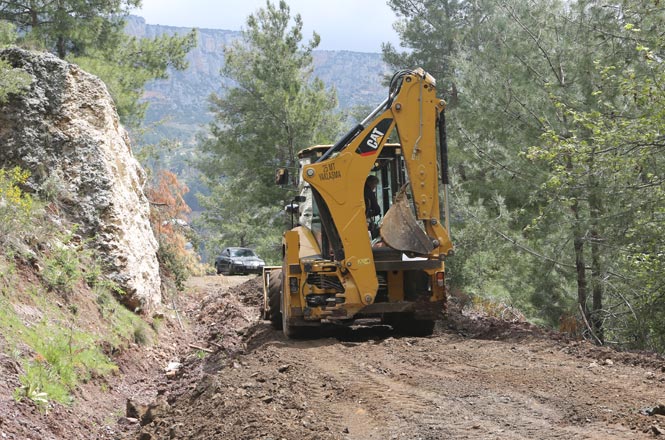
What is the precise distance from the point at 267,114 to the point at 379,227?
17443 millimetres

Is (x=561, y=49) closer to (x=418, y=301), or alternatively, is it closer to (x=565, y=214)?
(x=565, y=214)

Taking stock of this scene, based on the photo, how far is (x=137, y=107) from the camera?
23.9 m

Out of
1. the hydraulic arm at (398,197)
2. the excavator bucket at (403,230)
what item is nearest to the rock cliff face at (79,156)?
the hydraulic arm at (398,197)

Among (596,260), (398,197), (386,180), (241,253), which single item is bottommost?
(241,253)

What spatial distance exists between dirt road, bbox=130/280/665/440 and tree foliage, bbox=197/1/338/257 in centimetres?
1688

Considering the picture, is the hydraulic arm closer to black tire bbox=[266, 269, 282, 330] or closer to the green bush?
black tire bbox=[266, 269, 282, 330]

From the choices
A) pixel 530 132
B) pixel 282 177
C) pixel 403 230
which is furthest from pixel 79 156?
pixel 530 132

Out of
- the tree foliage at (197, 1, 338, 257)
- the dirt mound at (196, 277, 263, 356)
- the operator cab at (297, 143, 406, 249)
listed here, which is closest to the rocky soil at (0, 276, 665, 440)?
the dirt mound at (196, 277, 263, 356)

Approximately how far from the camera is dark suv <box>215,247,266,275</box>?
34.6m

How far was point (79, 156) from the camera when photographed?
12.5 meters

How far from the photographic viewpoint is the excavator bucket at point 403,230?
9977mm

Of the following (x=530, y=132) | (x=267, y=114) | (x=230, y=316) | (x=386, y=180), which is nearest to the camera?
(x=386, y=180)

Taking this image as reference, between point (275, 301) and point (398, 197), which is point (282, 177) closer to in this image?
point (398, 197)

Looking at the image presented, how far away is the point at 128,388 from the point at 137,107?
16444 millimetres
